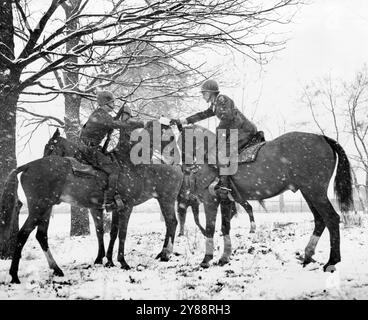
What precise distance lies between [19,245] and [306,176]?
15.7 feet

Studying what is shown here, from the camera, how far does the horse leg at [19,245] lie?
596 centimetres

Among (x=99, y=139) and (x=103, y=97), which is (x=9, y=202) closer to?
(x=99, y=139)

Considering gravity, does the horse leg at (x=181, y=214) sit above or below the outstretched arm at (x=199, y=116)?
below

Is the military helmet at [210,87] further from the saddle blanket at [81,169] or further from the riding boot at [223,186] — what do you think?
the saddle blanket at [81,169]

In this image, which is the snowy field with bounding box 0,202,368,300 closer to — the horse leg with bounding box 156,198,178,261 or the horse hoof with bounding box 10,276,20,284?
the horse hoof with bounding box 10,276,20,284

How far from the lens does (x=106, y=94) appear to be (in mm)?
7801

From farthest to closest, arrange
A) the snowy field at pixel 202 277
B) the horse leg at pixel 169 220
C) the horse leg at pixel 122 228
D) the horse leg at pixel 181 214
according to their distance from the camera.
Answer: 1. the horse leg at pixel 181 214
2. the horse leg at pixel 169 220
3. the horse leg at pixel 122 228
4. the snowy field at pixel 202 277

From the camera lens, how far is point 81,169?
714 centimetres

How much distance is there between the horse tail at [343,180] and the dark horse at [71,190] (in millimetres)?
3381

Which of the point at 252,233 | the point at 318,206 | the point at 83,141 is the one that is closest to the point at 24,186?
the point at 83,141

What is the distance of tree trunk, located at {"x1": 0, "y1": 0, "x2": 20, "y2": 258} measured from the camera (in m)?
8.16

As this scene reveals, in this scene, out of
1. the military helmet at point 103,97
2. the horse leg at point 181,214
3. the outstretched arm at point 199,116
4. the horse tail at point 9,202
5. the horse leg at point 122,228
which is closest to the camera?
the horse tail at point 9,202

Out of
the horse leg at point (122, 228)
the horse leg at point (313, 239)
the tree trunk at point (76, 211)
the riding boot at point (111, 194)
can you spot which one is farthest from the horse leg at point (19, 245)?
the tree trunk at point (76, 211)
